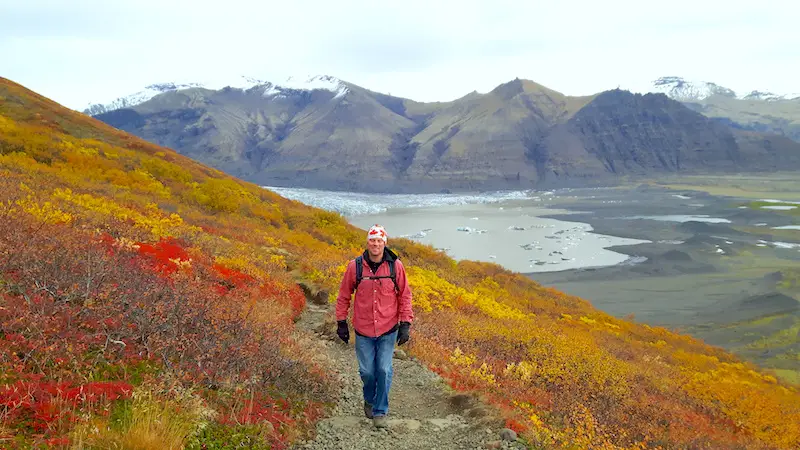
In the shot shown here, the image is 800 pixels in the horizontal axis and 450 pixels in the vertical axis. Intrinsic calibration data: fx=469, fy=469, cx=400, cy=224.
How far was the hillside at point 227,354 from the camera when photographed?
4.55 m

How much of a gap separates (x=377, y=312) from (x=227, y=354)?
201 centimetres

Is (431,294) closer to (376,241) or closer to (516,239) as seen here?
(376,241)

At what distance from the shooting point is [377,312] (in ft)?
20.7

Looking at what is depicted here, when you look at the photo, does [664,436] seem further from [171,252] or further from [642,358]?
[171,252]

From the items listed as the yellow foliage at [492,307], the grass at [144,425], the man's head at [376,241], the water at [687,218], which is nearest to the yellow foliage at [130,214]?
the man's head at [376,241]

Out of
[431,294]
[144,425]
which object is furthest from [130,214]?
[144,425]

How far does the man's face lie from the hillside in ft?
6.93

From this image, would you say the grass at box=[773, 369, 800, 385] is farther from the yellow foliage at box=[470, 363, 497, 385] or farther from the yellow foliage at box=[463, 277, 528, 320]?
the yellow foliage at box=[470, 363, 497, 385]

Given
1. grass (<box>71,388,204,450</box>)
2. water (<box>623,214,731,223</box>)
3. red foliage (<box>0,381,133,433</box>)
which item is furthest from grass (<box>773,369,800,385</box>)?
water (<box>623,214,731,223</box>)

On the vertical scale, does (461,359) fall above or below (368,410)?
below

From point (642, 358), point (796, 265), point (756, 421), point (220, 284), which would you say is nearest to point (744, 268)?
point (796, 265)

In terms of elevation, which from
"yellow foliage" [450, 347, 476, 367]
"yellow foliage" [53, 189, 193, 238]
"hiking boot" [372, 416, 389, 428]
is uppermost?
"yellow foliage" [53, 189, 193, 238]

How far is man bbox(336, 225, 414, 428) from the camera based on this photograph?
20.7 ft

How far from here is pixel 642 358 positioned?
55.9 ft
